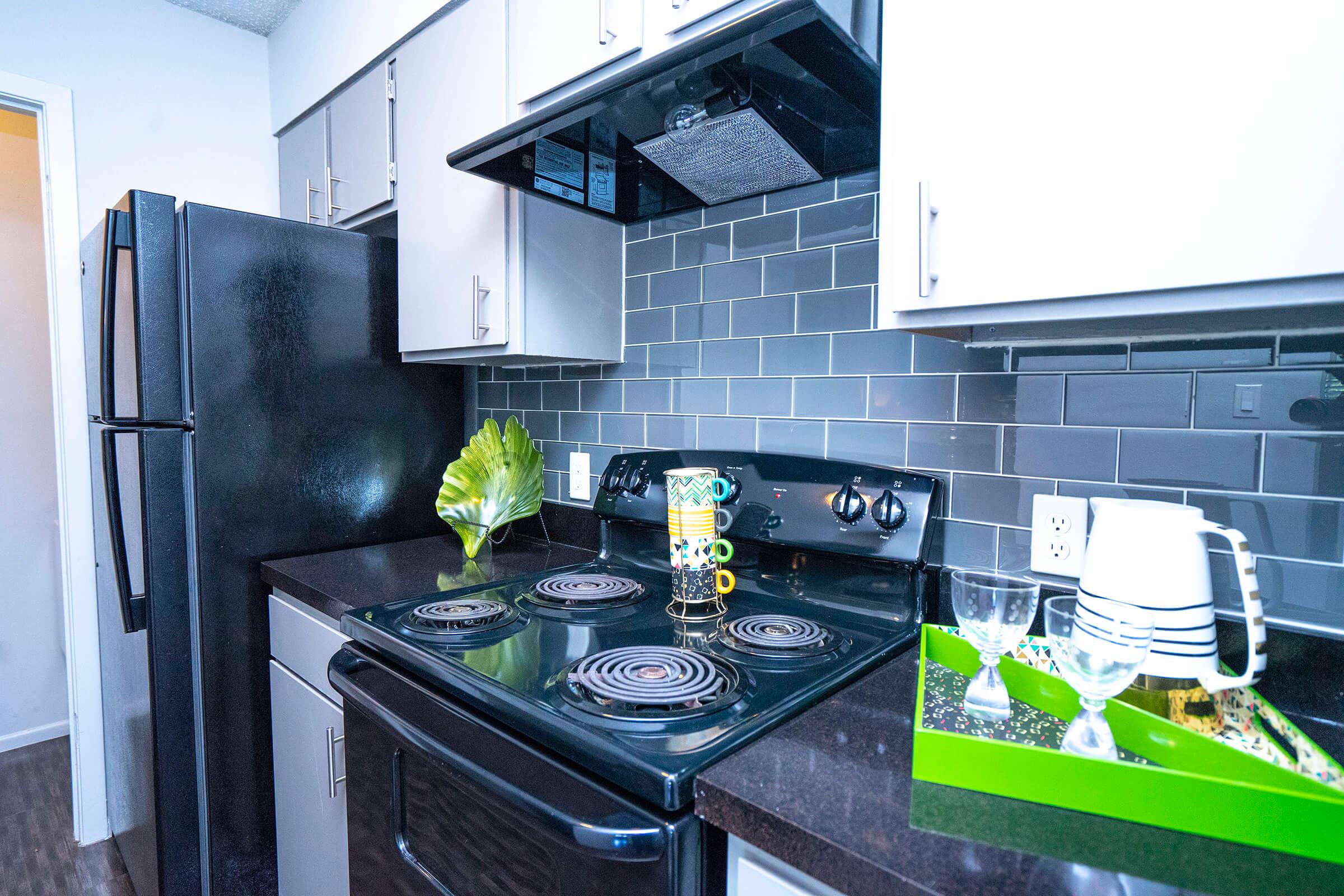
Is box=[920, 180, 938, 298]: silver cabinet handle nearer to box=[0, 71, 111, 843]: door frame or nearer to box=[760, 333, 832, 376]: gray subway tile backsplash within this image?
box=[760, 333, 832, 376]: gray subway tile backsplash

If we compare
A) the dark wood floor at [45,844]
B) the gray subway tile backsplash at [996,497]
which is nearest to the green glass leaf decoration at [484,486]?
the gray subway tile backsplash at [996,497]

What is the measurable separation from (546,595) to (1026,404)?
891 millimetres

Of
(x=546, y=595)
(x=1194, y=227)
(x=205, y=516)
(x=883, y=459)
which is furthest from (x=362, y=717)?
(x=1194, y=227)

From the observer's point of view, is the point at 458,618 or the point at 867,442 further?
the point at 867,442

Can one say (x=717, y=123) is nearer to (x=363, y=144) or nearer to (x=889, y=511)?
(x=889, y=511)

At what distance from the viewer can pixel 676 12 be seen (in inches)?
39.7

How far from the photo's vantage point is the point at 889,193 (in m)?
0.86

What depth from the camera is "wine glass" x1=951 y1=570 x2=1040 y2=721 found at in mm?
735

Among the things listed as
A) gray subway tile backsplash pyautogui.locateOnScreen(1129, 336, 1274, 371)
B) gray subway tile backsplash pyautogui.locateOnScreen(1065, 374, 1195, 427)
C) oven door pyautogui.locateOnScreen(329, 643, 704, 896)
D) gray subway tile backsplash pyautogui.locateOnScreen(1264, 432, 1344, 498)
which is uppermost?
gray subway tile backsplash pyautogui.locateOnScreen(1129, 336, 1274, 371)

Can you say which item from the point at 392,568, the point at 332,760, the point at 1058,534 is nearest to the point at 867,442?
the point at 1058,534

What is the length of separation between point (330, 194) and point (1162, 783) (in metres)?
2.36

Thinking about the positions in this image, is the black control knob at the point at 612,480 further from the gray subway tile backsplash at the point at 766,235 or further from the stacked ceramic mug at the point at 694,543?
the gray subway tile backsplash at the point at 766,235

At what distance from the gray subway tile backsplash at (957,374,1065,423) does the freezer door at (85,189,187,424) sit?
5.44 ft

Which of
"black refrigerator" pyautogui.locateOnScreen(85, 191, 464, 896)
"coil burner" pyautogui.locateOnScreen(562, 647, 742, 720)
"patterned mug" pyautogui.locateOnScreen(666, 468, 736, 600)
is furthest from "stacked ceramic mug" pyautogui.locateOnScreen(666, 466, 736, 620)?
"black refrigerator" pyautogui.locateOnScreen(85, 191, 464, 896)
